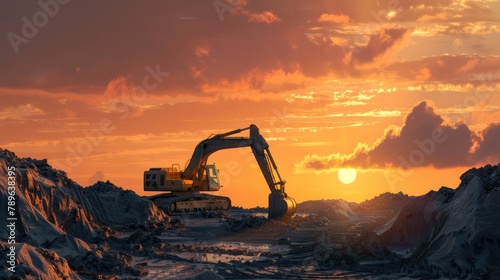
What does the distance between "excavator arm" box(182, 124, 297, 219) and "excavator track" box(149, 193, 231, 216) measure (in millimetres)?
1242

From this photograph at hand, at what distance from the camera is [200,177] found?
2064 inches

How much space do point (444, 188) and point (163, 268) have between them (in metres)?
11.5

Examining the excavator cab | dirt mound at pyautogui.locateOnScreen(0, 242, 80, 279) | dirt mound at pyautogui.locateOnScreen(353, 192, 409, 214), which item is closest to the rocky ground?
dirt mound at pyautogui.locateOnScreen(0, 242, 80, 279)

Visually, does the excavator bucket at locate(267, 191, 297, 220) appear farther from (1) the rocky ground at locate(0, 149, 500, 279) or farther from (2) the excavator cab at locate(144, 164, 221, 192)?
(2) the excavator cab at locate(144, 164, 221, 192)

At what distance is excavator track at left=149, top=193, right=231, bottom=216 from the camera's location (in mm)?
51438

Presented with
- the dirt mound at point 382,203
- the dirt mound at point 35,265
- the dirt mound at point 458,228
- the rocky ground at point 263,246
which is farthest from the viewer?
the dirt mound at point 382,203

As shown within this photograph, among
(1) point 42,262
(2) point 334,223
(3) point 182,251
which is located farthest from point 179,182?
(1) point 42,262

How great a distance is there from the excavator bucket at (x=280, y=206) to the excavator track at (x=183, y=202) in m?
10.4

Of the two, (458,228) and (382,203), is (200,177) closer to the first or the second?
(382,203)

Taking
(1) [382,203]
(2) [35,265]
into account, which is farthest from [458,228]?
(1) [382,203]

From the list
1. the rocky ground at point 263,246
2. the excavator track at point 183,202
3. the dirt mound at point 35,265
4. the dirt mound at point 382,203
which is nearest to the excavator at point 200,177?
the excavator track at point 183,202

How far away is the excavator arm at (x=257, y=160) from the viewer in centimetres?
4338

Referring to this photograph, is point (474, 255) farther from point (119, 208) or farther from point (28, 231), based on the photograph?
point (119, 208)

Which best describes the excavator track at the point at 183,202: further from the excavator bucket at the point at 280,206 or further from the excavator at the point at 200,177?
the excavator bucket at the point at 280,206
